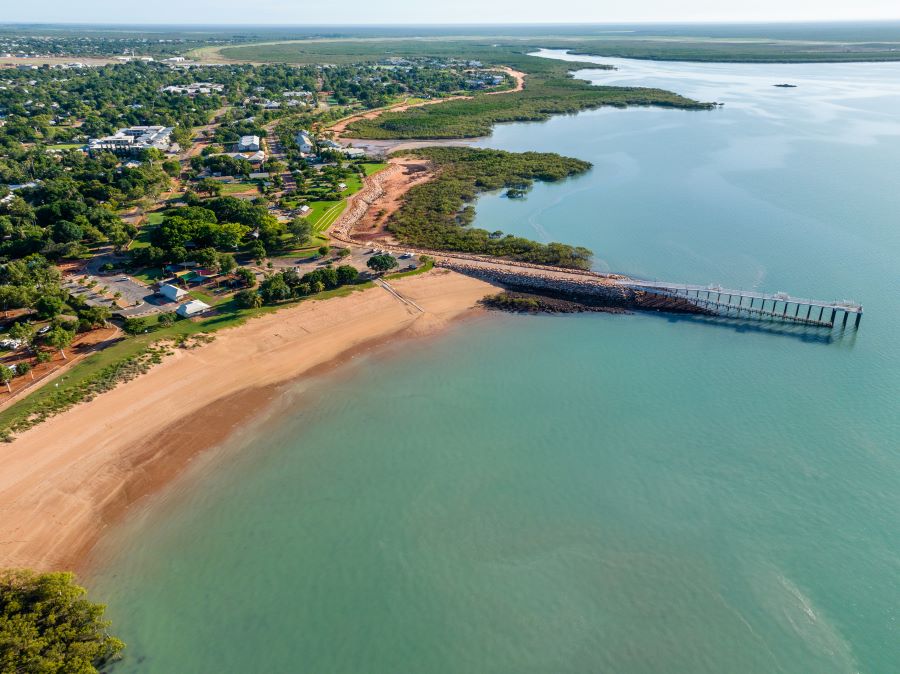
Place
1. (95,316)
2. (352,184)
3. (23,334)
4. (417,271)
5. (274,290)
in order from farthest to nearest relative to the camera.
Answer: (352,184), (417,271), (274,290), (95,316), (23,334)

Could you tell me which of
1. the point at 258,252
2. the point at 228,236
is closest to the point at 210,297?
the point at 258,252

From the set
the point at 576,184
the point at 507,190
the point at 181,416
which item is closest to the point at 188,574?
the point at 181,416

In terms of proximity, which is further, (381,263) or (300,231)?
(300,231)

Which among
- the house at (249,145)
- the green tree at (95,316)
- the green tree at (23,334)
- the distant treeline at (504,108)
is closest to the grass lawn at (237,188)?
the house at (249,145)

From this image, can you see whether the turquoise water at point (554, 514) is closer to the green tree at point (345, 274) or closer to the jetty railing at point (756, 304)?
the jetty railing at point (756, 304)

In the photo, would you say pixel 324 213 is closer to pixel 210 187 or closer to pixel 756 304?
pixel 210 187

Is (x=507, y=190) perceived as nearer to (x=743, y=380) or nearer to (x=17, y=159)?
(x=743, y=380)

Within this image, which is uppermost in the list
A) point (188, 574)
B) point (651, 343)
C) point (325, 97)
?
point (325, 97)
